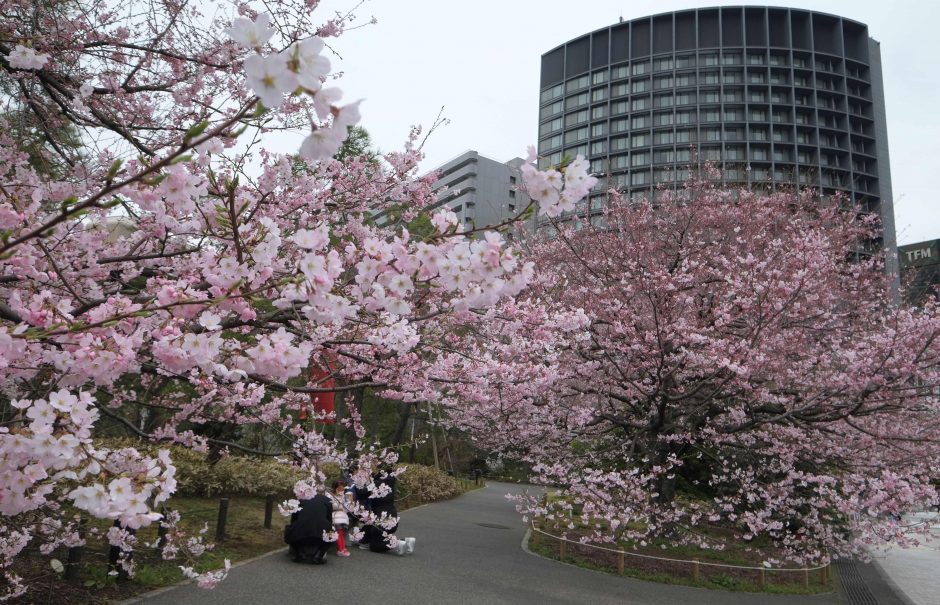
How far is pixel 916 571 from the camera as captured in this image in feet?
49.4

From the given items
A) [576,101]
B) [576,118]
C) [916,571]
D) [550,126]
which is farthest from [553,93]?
[916,571]

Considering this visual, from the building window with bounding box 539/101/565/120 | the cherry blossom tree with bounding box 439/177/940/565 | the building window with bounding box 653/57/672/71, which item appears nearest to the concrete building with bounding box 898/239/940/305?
the cherry blossom tree with bounding box 439/177/940/565

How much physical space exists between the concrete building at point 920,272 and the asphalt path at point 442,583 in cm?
685

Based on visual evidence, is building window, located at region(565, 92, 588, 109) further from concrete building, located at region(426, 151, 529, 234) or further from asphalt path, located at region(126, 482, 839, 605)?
asphalt path, located at region(126, 482, 839, 605)

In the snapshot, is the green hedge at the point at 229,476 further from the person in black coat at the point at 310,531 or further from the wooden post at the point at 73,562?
the wooden post at the point at 73,562

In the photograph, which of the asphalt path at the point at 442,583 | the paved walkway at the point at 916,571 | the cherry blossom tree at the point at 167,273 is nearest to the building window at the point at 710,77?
the paved walkway at the point at 916,571

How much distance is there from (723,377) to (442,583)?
5.43 metres

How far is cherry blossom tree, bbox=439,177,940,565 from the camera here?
823 cm

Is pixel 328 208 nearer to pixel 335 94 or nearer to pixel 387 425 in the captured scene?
pixel 335 94

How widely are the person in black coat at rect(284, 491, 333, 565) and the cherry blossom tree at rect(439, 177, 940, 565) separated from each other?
2509mm

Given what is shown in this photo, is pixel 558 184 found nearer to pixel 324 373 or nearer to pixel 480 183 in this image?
pixel 324 373

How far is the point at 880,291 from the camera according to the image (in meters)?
13.1

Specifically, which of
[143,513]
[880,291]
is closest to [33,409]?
[143,513]

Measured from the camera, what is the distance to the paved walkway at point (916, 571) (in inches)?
442
